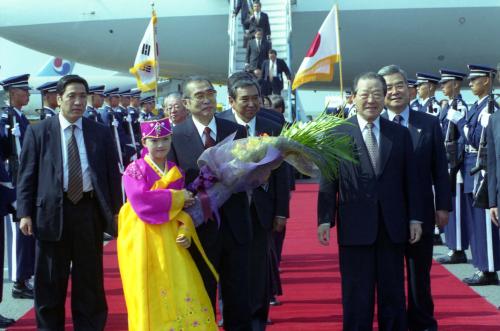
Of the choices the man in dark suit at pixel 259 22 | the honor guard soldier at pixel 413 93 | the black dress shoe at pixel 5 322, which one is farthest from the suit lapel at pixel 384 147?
the man in dark suit at pixel 259 22

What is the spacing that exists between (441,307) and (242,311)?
2.19 m

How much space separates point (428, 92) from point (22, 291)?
524cm

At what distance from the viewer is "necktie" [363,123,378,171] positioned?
15.9 ft

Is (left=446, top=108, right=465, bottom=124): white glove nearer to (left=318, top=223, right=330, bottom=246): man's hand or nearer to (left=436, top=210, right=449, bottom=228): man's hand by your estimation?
(left=436, top=210, right=449, bottom=228): man's hand

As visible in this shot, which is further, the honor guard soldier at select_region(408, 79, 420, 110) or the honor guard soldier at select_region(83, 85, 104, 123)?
the honor guard soldier at select_region(83, 85, 104, 123)

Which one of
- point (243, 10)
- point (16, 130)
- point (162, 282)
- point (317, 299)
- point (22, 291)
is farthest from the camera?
point (243, 10)

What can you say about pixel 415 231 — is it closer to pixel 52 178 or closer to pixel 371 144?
pixel 371 144

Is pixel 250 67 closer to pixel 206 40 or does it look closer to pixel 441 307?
pixel 206 40

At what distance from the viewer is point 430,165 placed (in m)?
5.20

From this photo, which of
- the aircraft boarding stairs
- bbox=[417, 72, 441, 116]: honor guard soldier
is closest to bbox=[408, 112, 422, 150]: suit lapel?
bbox=[417, 72, 441, 116]: honor guard soldier

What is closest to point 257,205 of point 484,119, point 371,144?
point 371,144

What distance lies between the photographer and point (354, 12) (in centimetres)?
1952

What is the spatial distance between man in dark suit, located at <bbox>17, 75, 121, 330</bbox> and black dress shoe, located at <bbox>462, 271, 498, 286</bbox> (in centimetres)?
331

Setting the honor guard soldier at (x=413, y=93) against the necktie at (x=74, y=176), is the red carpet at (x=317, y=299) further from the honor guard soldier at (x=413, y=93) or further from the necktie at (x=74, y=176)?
the honor guard soldier at (x=413, y=93)
